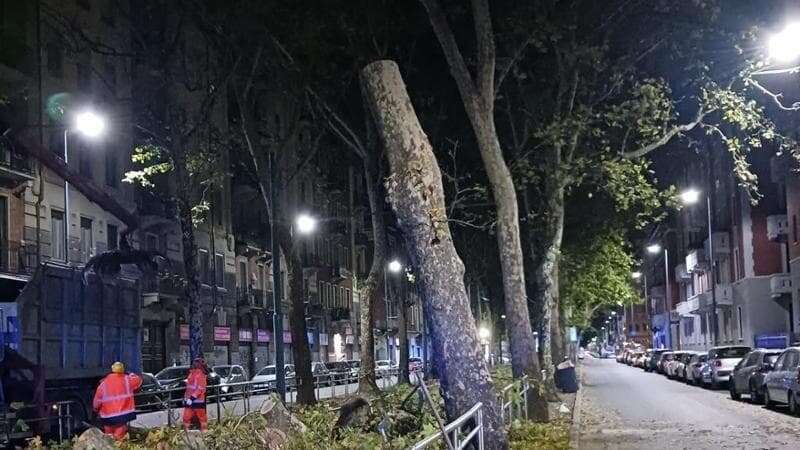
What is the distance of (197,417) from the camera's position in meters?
16.5

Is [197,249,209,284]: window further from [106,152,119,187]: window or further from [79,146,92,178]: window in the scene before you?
[79,146,92,178]: window

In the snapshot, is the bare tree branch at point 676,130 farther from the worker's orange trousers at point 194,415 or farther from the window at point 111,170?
the window at point 111,170

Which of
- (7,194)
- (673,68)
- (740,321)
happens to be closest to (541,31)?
(673,68)

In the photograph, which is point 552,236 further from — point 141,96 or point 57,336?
point 141,96

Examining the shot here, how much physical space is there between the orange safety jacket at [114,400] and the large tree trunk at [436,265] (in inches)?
236

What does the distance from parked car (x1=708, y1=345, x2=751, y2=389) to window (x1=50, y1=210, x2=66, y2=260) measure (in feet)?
78.9

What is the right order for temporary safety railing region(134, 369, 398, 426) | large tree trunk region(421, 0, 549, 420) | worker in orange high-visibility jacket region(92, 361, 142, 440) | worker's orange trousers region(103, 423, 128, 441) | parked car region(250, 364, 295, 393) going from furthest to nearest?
parked car region(250, 364, 295, 393) < temporary safety railing region(134, 369, 398, 426) < large tree trunk region(421, 0, 549, 420) < worker in orange high-visibility jacket region(92, 361, 142, 440) < worker's orange trousers region(103, 423, 128, 441)

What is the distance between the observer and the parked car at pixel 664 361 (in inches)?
1896

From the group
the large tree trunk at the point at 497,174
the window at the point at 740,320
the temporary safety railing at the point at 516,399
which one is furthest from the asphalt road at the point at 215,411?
the window at the point at 740,320

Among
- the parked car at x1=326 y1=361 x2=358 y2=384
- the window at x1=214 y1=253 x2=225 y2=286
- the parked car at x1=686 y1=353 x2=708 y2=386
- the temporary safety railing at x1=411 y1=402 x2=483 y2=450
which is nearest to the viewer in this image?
the temporary safety railing at x1=411 y1=402 x2=483 y2=450

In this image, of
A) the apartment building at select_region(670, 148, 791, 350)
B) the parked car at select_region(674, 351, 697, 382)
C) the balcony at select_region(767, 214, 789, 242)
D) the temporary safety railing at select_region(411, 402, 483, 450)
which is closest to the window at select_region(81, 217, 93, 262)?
the parked car at select_region(674, 351, 697, 382)

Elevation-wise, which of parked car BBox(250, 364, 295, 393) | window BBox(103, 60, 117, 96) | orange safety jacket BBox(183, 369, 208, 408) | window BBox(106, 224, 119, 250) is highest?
window BBox(103, 60, 117, 96)

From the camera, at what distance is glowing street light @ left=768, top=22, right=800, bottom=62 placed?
1689 centimetres

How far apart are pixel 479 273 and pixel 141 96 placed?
62.9 ft
